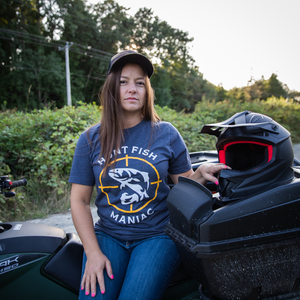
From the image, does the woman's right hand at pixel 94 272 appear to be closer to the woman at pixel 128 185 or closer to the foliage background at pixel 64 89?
the woman at pixel 128 185

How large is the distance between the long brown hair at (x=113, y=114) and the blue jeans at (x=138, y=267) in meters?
0.49

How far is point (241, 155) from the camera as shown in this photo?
1122 mm

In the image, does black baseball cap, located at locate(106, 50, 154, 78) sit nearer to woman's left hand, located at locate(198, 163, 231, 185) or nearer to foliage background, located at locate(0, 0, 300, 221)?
woman's left hand, located at locate(198, 163, 231, 185)

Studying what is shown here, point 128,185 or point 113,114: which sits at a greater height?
point 113,114

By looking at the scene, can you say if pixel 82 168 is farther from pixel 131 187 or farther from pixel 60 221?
pixel 60 221

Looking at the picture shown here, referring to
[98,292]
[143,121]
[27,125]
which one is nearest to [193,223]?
[98,292]

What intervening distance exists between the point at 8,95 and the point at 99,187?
27222 mm

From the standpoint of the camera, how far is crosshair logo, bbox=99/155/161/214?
1272 mm

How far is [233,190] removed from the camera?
A: 3.10 ft

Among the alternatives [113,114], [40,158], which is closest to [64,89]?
[40,158]

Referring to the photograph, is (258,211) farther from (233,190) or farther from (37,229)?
(37,229)

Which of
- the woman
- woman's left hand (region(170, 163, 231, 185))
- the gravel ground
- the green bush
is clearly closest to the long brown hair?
the woman

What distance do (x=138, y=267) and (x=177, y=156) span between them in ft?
2.02

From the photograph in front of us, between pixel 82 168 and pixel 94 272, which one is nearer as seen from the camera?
pixel 94 272
